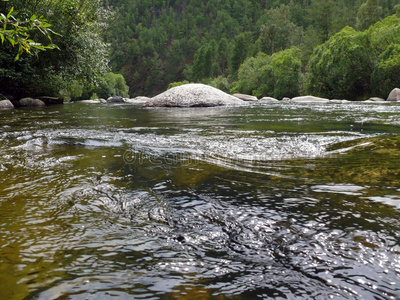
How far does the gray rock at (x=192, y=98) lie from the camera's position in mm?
17219

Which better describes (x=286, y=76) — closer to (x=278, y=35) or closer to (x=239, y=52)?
(x=278, y=35)

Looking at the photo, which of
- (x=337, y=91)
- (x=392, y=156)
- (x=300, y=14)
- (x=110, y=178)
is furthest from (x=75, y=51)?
(x=300, y=14)

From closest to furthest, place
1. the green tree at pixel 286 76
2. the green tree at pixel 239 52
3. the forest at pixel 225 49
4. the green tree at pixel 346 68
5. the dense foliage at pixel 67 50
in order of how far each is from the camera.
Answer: the dense foliage at pixel 67 50
the forest at pixel 225 49
the green tree at pixel 346 68
the green tree at pixel 286 76
the green tree at pixel 239 52

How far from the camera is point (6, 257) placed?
1.54 meters

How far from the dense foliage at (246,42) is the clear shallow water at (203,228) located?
15973 mm

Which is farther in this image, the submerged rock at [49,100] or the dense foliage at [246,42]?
the dense foliage at [246,42]

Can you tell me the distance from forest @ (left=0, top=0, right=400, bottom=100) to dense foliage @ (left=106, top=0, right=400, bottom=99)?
0.56 feet

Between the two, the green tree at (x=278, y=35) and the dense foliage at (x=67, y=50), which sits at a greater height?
the green tree at (x=278, y=35)

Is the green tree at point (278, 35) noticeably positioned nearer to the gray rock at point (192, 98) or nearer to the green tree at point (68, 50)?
the gray rock at point (192, 98)

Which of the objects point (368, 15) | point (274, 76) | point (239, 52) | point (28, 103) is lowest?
point (28, 103)

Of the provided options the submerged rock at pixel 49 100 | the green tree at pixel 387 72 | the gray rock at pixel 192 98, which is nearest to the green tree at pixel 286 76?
the green tree at pixel 387 72

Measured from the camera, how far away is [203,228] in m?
1.87

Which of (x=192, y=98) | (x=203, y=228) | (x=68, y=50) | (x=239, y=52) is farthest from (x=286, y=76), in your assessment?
(x=203, y=228)

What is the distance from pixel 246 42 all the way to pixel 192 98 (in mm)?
61648
